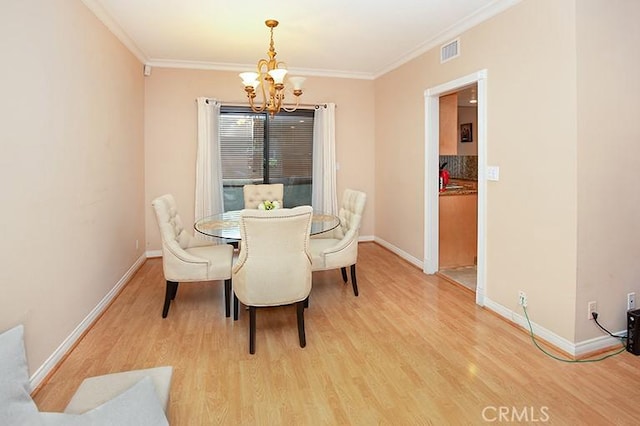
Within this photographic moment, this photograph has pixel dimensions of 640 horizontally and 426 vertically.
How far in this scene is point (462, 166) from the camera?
24.3ft

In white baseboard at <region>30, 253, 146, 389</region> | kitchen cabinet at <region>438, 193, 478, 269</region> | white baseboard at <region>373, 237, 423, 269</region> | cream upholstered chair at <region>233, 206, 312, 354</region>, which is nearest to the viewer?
white baseboard at <region>30, 253, 146, 389</region>

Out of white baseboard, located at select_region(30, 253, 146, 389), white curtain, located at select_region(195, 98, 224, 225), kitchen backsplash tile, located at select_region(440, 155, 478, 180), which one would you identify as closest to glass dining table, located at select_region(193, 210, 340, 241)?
white baseboard, located at select_region(30, 253, 146, 389)

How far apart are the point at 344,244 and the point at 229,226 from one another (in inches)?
42.6

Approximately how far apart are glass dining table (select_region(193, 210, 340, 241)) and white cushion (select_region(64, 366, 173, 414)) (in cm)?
144

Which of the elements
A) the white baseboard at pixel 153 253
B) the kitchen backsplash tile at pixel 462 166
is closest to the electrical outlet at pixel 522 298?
the white baseboard at pixel 153 253

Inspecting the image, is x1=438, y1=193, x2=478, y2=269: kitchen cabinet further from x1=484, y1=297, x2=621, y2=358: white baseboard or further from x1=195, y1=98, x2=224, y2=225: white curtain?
x1=195, y1=98, x2=224, y2=225: white curtain

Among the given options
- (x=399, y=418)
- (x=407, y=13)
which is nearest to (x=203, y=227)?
(x=399, y=418)

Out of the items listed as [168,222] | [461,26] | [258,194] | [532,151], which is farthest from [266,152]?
[532,151]

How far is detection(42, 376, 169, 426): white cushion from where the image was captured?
4.60 feet

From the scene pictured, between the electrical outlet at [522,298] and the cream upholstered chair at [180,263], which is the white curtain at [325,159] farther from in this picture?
the electrical outlet at [522,298]

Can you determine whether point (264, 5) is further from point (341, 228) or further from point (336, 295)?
point (336, 295)

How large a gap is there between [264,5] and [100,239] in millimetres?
2392

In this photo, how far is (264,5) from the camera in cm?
325

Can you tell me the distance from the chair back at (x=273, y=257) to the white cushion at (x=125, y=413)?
1159 millimetres
